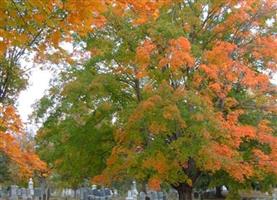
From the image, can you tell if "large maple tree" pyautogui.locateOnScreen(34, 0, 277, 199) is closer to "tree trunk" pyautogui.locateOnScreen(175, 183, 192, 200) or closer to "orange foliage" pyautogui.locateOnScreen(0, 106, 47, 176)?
"tree trunk" pyautogui.locateOnScreen(175, 183, 192, 200)

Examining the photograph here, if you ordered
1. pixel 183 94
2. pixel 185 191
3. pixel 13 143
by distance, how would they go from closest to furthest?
pixel 13 143 → pixel 183 94 → pixel 185 191

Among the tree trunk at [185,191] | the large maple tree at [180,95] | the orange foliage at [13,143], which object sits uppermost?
the large maple tree at [180,95]

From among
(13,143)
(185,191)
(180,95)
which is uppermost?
(180,95)

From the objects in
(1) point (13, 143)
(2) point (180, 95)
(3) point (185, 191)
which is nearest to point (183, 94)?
(2) point (180, 95)

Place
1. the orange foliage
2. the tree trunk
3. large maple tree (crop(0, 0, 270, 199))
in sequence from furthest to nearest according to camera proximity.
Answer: the tree trunk → large maple tree (crop(0, 0, 270, 199)) → the orange foliage

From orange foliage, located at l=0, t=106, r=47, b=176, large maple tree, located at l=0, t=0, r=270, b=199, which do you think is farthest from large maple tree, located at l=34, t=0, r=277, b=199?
orange foliage, located at l=0, t=106, r=47, b=176

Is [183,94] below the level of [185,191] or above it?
above

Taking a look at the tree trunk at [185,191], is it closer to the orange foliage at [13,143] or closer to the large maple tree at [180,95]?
the large maple tree at [180,95]

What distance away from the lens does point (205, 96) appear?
53.0 ft

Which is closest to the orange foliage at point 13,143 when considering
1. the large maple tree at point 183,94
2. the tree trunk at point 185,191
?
the large maple tree at point 183,94

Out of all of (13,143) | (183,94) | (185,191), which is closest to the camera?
(13,143)

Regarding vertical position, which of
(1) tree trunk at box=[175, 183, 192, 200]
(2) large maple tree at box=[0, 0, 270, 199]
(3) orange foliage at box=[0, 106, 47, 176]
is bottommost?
(1) tree trunk at box=[175, 183, 192, 200]

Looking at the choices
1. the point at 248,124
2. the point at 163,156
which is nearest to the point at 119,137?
the point at 163,156

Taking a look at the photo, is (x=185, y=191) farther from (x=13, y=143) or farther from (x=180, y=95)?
(x=13, y=143)
